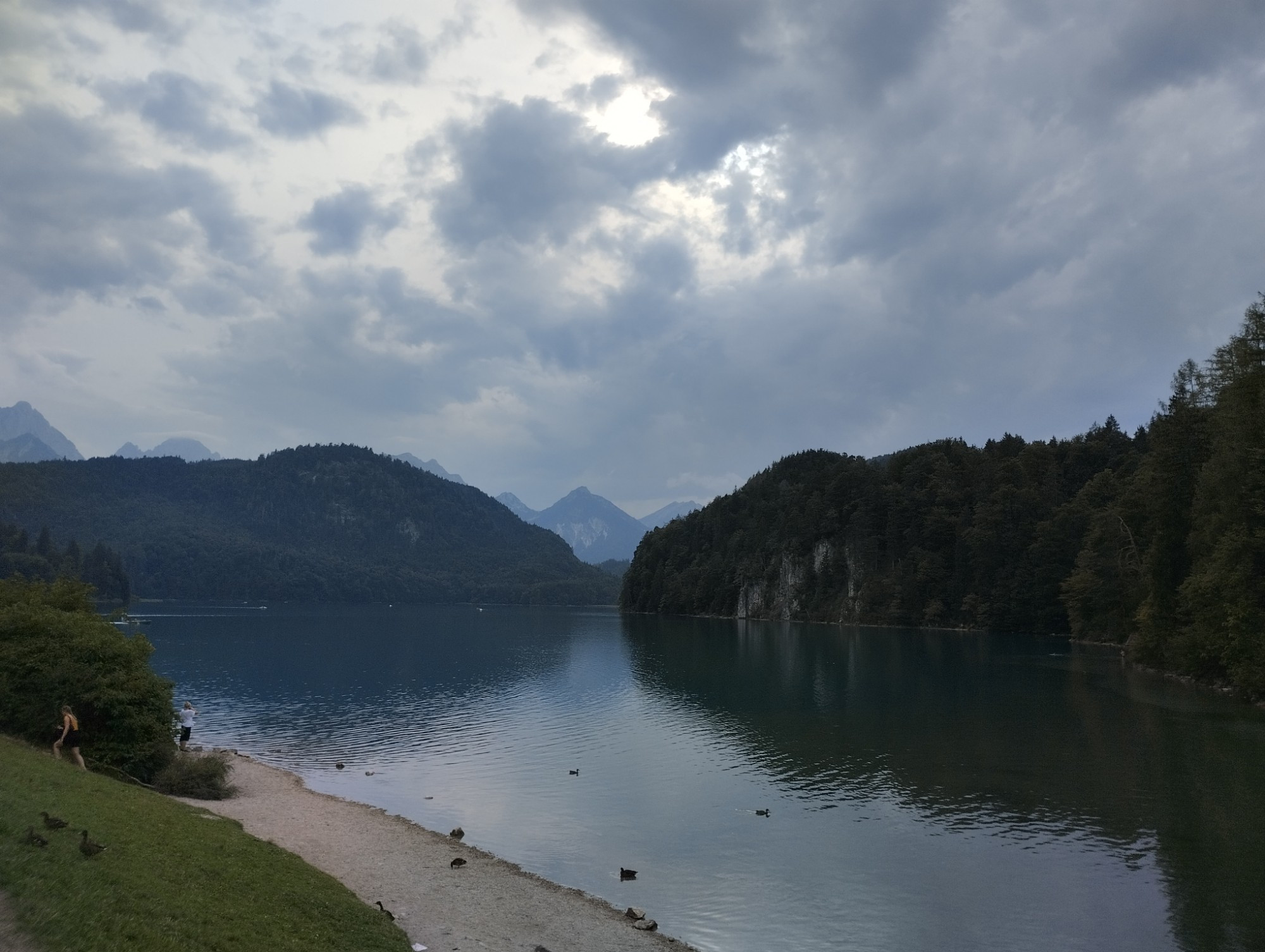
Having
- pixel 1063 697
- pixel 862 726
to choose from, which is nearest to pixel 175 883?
pixel 862 726

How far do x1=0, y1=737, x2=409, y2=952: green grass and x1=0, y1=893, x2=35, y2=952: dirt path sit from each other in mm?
136

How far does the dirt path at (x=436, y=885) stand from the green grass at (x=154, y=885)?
2.10 meters

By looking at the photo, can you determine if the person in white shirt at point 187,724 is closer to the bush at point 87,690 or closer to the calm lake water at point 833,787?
the calm lake water at point 833,787

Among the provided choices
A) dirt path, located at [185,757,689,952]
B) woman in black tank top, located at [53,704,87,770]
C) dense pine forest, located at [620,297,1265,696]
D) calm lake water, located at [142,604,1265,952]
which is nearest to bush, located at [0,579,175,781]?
woman in black tank top, located at [53,704,87,770]

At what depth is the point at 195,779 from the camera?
33.5 meters

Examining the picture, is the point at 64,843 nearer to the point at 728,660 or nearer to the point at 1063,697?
the point at 1063,697

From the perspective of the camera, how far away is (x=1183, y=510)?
74.0 m

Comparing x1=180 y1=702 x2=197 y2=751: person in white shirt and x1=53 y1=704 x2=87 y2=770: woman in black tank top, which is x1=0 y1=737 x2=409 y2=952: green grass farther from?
x1=180 y1=702 x2=197 y2=751: person in white shirt

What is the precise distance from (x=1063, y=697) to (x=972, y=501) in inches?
4499

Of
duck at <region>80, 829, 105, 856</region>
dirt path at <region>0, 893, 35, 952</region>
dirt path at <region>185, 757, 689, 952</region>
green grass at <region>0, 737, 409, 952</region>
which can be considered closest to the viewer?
dirt path at <region>0, 893, 35, 952</region>

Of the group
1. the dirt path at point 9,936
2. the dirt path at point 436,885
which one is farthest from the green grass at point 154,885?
the dirt path at point 436,885

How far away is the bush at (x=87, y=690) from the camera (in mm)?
31984

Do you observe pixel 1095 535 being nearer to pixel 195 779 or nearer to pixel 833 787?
pixel 833 787

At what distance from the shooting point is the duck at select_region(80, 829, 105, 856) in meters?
16.3
